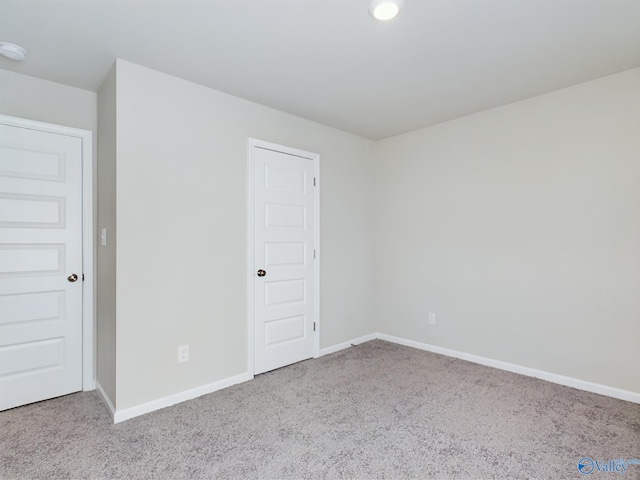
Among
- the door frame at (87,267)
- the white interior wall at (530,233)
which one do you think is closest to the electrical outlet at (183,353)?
the door frame at (87,267)

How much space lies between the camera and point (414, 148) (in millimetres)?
3936

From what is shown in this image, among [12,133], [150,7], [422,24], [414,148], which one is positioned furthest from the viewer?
[414,148]

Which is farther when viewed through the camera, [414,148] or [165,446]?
[414,148]

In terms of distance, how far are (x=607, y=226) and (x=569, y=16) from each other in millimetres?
1600

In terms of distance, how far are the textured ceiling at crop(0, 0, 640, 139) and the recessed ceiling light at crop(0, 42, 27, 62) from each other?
5 centimetres

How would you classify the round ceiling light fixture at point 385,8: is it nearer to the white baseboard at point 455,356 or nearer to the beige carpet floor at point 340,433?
the beige carpet floor at point 340,433

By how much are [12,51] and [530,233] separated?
413 centimetres

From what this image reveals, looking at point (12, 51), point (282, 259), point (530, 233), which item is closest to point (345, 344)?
point (282, 259)

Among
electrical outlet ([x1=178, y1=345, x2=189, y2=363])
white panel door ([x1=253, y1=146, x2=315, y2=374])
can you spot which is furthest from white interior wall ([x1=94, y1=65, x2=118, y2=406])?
white panel door ([x1=253, y1=146, x2=315, y2=374])

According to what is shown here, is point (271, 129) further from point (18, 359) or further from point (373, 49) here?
point (18, 359)

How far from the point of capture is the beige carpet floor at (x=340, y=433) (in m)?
1.84

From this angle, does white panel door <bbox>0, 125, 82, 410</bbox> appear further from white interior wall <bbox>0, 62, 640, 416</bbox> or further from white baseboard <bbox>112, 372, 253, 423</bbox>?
white baseboard <bbox>112, 372, 253, 423</bbox>

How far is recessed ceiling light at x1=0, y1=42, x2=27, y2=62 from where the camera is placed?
2.15m

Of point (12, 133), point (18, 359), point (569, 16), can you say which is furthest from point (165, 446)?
point (569, 16)
